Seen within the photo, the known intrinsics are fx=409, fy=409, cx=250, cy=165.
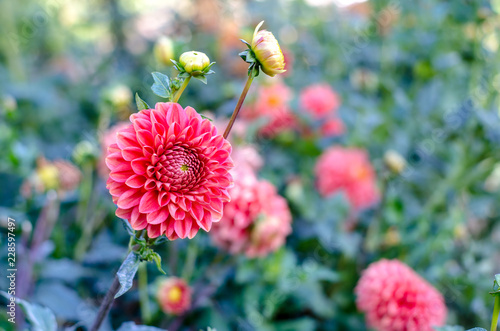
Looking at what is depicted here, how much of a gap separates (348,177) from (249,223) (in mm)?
673

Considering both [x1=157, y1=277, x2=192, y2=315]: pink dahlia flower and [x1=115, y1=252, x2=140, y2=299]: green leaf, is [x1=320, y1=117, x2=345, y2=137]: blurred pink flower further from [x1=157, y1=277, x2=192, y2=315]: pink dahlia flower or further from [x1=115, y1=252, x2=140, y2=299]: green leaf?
[x1=115, y1=252, x2=140, y2=299]: green leaf

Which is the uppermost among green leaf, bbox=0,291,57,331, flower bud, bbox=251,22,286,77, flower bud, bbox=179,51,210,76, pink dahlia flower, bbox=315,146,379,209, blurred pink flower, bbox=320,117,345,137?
blurred pink flower, bbox=320,117,345,137

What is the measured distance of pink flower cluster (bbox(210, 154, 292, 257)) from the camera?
1.14 m

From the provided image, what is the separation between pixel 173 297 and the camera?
1095 mm

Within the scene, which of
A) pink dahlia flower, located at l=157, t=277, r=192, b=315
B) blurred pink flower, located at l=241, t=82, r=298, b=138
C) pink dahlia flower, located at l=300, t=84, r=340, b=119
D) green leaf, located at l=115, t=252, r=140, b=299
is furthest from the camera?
pink dahlia flower, located at l=300, t=84, r=340, b=119

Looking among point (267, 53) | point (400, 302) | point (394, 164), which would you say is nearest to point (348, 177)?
point (394, 164)

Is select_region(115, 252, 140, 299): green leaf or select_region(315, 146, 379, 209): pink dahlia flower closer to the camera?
select_region(115, 252, 140, 299): green leaf

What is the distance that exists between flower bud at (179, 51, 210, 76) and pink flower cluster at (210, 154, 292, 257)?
537 mm

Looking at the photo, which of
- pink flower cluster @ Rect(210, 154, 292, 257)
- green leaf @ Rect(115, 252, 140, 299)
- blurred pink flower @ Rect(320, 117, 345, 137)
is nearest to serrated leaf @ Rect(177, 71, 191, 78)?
green leaf @ Rect(115, 252, 140, 299)

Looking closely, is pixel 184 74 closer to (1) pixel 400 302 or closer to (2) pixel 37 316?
(2) pixel 37 316

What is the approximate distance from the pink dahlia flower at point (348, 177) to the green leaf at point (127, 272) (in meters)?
1.17

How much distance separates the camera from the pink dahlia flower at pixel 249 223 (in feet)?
3.73

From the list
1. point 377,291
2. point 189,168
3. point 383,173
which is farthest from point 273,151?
point 189,168

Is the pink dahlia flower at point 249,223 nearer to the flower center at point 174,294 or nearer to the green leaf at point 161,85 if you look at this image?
the flower center at point 174,294
